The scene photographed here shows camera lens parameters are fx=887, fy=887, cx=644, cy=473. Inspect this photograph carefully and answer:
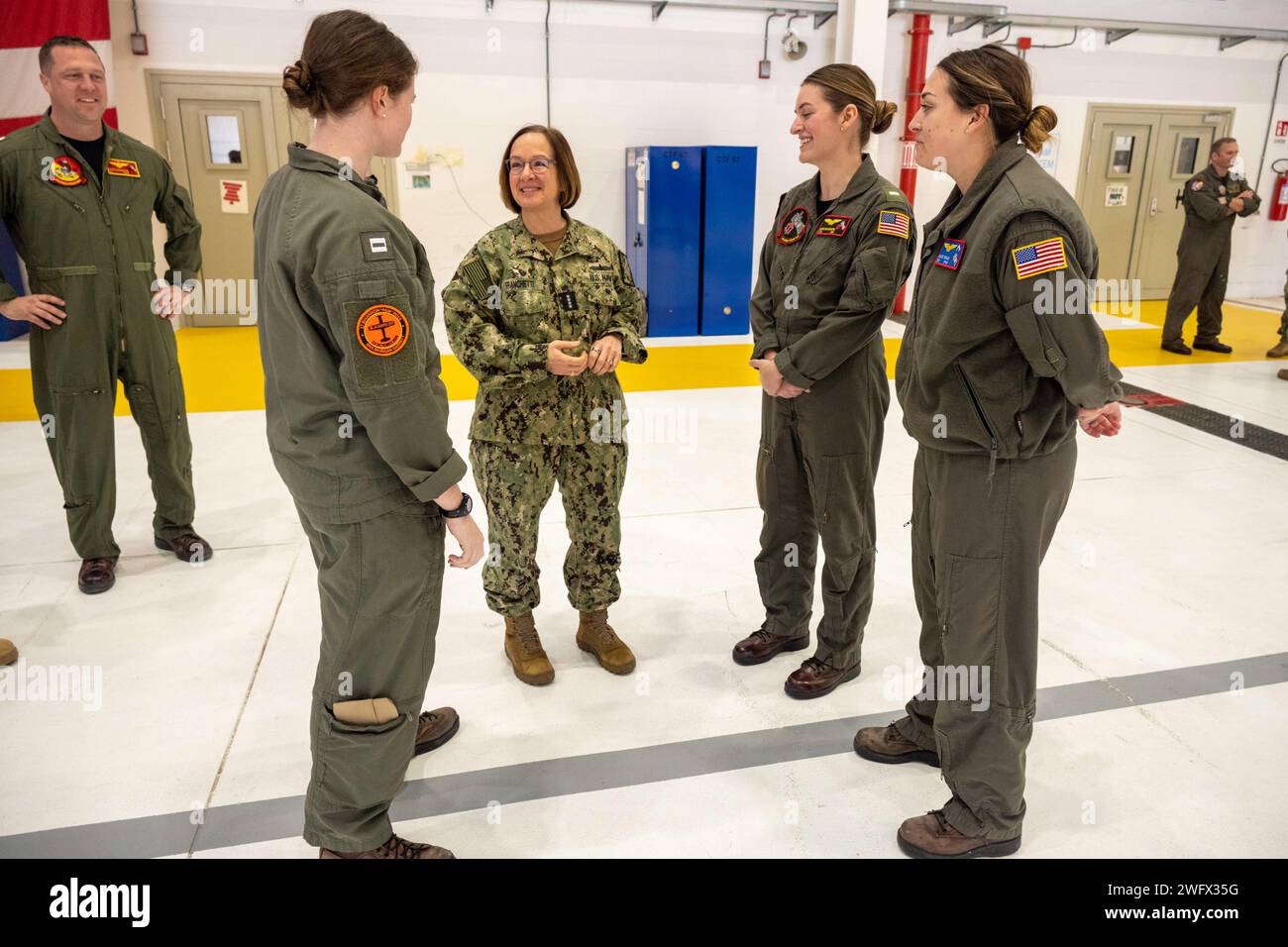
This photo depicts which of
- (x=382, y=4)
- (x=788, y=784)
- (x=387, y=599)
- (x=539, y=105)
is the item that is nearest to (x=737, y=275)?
(x=539, y=105)

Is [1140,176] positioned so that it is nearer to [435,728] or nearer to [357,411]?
[435,728]

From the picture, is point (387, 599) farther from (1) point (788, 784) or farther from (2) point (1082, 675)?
(2) point (1082, 675)

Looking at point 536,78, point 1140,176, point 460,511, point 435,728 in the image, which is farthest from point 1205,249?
point 460,511

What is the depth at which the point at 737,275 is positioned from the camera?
8516 mm

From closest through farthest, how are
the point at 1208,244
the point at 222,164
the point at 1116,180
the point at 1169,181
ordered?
the point at 1208,244, the point at 222,164, the point at 1116,180, the point at 1169,181

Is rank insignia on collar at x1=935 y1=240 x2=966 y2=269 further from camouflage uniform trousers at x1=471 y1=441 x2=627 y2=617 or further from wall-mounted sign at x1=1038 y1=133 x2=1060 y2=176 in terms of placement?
wall-mounted sign at x1=1038 y1=133 x2=1060 y2=176

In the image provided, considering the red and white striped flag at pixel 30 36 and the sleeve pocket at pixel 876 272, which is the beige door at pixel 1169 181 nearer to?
the sleeve pocket at pixel 876 272

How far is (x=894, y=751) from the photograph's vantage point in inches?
102

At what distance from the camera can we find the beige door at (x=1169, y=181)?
1019cm

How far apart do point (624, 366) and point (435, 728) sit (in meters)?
5.26

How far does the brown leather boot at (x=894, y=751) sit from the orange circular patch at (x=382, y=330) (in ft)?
5.88

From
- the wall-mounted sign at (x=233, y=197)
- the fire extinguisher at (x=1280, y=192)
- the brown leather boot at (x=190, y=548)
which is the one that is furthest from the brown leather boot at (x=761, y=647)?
the fire extinguisher at (x=1280, y=192)

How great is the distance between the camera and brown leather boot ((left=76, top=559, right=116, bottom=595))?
3.58 metres
